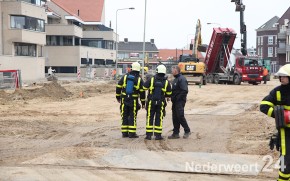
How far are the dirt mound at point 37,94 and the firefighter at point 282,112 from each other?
1831cm

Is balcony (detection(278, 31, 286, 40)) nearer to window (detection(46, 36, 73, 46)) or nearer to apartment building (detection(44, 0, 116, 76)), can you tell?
apartment building (detection(44, 0, 116, 76))

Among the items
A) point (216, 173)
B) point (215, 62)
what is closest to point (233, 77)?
point (215, 62)

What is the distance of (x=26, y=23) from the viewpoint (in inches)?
1743

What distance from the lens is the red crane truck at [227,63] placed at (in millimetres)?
37812

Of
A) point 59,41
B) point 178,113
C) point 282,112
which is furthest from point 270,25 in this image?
point 282,112

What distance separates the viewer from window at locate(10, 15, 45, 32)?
141 feet

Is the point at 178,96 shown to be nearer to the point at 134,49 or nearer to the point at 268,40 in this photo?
the point at 268,40

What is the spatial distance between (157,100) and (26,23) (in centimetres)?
3641

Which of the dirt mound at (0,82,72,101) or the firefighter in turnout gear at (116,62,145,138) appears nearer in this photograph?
the firefighter in turnout gear at (116,62,145,138)

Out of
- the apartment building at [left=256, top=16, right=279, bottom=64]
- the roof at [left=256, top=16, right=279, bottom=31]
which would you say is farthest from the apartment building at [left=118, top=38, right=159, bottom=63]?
the roof at [left=256, top=16, right=279, bottom=31]

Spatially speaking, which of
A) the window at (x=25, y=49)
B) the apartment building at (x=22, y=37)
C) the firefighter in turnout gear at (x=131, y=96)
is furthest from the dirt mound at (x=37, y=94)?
the window at (x=25, y=49)

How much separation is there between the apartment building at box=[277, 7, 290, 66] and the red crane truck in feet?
159

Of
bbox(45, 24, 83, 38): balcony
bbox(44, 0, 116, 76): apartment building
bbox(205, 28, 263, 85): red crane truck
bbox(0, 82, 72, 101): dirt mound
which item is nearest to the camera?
bbox(0, 82, 72, 101): dirt mound

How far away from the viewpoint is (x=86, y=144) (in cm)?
1011
